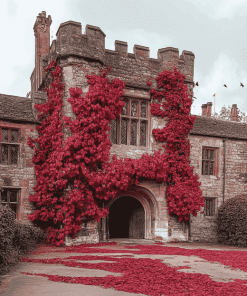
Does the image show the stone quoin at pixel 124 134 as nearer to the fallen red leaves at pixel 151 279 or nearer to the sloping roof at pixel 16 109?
the sloping roof at pixel 16 109

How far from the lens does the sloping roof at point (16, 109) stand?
14117mm

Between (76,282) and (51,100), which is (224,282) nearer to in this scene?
(76,282)

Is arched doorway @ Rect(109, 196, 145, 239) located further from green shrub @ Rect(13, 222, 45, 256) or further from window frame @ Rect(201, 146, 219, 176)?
green shrub @ Rect(13, 222, 45, 256)

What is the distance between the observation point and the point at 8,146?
14094 mm

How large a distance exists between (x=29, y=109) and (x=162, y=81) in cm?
562

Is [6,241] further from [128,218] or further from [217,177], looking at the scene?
[217,177]

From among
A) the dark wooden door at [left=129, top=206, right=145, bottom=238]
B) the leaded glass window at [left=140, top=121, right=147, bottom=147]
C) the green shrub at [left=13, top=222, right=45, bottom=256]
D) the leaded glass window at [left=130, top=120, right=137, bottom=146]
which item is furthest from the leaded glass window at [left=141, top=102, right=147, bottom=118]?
the green shrub at [left=13, top=222, right=45, bottom=256]

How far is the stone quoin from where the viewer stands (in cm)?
1383

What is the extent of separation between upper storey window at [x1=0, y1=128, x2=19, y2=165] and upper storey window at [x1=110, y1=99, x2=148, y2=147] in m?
3.76

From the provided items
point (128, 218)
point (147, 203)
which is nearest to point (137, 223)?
point (147, 203)

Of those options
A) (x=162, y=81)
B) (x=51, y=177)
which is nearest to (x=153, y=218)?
(x=51, y=177)

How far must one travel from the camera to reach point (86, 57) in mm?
13891

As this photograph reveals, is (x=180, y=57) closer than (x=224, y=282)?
No

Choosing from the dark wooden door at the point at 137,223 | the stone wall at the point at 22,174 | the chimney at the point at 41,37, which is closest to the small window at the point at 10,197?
the stone wall at the point at 22,174
